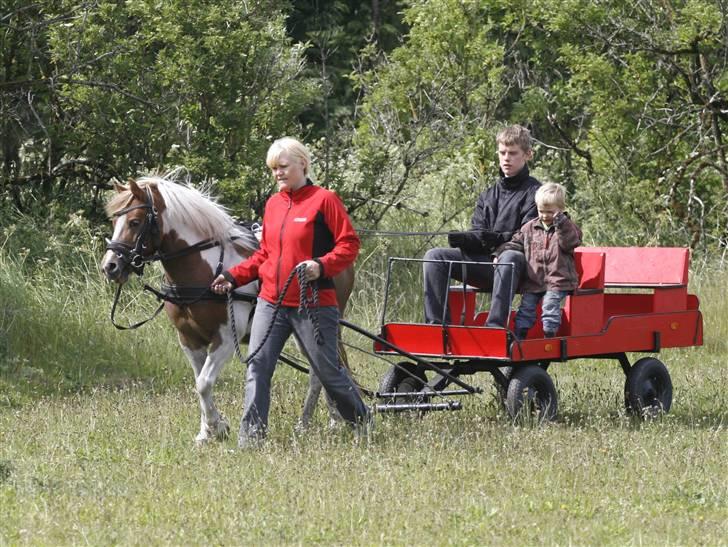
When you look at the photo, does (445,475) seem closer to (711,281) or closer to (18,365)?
(18,365)

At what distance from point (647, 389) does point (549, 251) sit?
1.53 metres

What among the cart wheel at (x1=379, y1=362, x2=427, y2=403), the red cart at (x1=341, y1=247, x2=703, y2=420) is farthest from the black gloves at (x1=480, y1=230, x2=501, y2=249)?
the cart wheel at (x1=379, y1=362, x2=427, y2=403)

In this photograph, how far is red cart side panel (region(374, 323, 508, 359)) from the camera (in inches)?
353

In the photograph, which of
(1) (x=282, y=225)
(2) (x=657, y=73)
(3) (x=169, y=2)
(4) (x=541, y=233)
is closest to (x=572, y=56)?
(2) (x=657, y=73)

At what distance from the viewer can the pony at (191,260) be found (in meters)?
8.80

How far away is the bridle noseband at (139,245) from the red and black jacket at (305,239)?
876 mm

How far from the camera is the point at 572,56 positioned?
→ 16.8 m

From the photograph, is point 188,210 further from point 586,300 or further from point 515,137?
point 586,300

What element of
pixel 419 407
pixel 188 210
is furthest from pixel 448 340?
pixel 188 210

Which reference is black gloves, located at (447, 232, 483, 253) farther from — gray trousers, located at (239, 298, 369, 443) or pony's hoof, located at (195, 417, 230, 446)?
pony's hoof, located at (195, 417, 230, 446)

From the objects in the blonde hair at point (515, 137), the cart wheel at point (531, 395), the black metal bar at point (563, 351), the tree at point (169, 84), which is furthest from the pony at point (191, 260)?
the tree at point (169, 84)

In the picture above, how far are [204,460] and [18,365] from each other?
13.3 feet

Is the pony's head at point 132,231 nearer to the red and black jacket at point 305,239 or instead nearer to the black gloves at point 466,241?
the red and black jacket at point 305,239

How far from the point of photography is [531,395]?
927 cm
